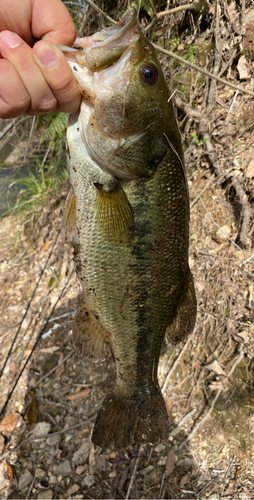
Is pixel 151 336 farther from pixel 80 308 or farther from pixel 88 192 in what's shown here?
pixel 88 192

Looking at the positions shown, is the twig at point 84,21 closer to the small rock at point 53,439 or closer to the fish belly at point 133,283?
the fish belly at point 133,283

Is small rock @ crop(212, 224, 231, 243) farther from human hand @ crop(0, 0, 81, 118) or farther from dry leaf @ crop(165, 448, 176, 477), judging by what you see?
human hand @ crop(0, 0, 81, 118)

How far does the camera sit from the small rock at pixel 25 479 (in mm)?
2418

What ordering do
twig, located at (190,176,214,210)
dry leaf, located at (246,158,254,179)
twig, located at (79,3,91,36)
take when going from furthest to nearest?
twig, located at (79,3,91,36)
twig, located at (190,176,214,210)
dry leaf, located at (246,158,254,179)

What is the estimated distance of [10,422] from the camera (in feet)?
9.16

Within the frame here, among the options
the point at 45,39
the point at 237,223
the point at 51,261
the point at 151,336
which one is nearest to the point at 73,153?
the point at 45,39

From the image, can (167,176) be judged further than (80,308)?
No

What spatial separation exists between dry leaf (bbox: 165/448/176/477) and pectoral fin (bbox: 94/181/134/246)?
217 centimetres

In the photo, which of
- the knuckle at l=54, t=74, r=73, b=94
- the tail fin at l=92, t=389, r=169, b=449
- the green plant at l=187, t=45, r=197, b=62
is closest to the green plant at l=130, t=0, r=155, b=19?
the green plant at l=187, t=45, r=197, b=62

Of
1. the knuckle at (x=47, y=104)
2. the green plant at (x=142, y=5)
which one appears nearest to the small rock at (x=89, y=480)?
the knuckle at (x=47, y=104)

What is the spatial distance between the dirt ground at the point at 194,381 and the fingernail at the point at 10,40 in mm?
2338

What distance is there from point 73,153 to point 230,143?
217 centimetres

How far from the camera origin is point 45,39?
117cm

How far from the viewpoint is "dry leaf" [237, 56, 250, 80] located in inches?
111
